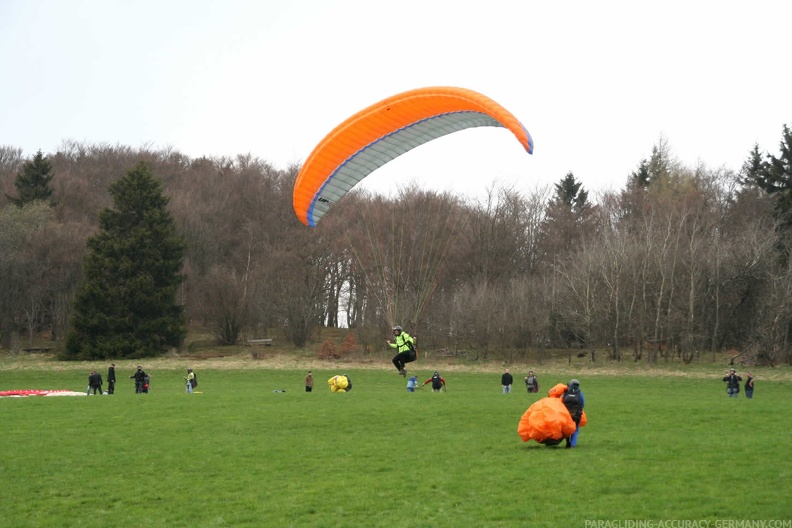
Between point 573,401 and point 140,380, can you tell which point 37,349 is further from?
point 573,401

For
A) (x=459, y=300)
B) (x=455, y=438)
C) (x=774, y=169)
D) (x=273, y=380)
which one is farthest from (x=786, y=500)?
(x=774, y=169)

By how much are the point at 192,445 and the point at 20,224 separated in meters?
35.6

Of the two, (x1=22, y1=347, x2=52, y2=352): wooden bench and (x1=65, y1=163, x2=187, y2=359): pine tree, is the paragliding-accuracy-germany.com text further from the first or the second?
(x1=22, y1=347, x2=52, y2=352): wooden bench

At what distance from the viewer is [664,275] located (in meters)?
37.7

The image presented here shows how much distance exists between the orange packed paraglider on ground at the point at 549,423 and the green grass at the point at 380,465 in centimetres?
25

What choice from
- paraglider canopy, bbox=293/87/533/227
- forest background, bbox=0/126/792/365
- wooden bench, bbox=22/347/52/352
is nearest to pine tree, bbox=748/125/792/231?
forest background, bbox=0/126/792/365

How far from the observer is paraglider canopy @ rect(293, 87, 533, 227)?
1742 centimetres

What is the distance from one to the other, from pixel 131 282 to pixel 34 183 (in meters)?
15.1

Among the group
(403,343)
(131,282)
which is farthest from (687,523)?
(131,282)

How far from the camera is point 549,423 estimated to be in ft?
40.1

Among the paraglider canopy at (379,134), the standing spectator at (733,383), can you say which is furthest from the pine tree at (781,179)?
the paraglider canopy at (379,134)

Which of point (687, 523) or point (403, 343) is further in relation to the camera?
point (403, 343)

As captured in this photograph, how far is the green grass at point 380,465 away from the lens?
9031 millimetres

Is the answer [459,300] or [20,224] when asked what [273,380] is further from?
[20,224]
